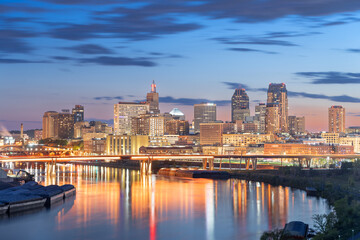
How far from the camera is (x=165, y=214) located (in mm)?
50531

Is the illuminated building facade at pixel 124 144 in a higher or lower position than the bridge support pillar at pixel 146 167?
higher

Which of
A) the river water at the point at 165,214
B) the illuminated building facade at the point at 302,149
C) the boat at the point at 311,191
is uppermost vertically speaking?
the illuminated building facade at the point at 302,149

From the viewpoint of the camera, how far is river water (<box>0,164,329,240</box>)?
41.8 meters

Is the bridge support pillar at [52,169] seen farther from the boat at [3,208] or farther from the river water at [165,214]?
the boat at [3,208]

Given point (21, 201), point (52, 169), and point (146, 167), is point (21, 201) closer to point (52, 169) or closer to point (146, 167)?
point (52, 169)

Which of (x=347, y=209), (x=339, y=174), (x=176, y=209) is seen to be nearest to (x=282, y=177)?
(x=339, y=174)

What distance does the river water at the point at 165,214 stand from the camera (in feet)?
137

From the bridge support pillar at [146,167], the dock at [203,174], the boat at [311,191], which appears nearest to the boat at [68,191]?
the boat at [311,191]

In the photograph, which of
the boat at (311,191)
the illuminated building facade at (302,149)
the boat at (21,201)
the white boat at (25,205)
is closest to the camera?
the white boat at (25,205)

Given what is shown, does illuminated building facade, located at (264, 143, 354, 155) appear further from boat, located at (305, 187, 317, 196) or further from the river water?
the river water

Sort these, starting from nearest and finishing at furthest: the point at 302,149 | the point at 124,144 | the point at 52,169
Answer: the point at 52,169
the point at 302,149
the point at 124,144

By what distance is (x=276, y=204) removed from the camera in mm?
56312

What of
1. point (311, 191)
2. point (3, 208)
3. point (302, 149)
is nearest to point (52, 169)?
point (311, 191)

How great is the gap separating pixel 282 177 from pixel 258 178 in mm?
6248
